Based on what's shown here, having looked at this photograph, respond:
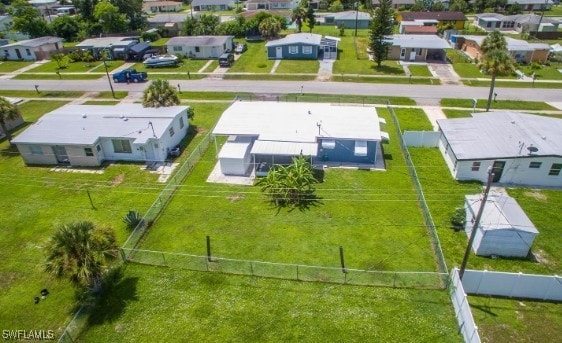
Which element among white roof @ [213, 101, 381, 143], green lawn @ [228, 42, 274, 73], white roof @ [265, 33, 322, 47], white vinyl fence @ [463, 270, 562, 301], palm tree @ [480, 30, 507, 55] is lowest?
white vinyl fence @ [463, 270, 562, 301]

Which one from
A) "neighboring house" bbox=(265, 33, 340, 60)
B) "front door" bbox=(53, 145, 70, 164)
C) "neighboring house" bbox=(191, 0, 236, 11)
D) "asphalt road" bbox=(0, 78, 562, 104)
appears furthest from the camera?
"neighboring house" bbox=(191, 0, 236, 11)

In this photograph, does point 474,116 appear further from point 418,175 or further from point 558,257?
point 558,257

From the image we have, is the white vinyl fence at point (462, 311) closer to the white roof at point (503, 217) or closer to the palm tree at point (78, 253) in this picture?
the white roof at point (503, 217)

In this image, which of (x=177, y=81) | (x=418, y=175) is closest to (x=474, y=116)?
(x=418, y=175)

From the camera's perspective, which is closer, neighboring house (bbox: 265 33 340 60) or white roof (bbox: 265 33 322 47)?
white roof (bbox: 265 33 322 47)

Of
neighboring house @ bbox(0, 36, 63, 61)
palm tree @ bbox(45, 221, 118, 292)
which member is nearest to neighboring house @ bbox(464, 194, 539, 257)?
palm tree @ bbox(45, 221, 118, 292)

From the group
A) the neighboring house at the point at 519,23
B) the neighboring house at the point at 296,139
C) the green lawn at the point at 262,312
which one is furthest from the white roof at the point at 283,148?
the neighboring house at the point at 519,23

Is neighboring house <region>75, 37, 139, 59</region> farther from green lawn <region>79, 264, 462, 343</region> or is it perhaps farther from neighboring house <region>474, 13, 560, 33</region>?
neighboring house <region>474, 13, 560, 33</region>
